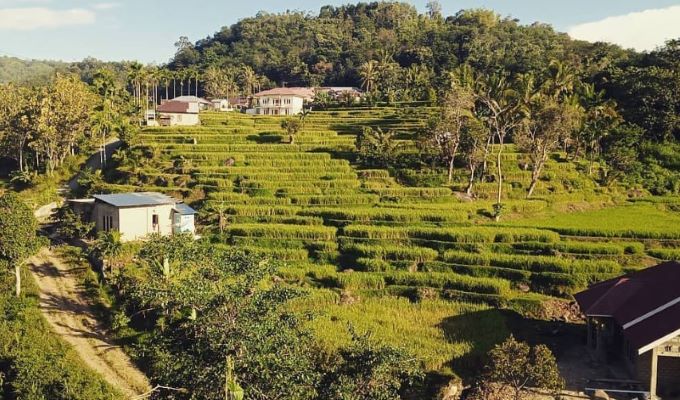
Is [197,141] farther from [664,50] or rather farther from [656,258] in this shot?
[664,50]

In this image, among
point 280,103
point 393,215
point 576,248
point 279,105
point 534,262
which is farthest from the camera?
point 280,103

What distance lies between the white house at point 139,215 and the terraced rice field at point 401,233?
180cm

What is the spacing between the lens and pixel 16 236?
2634 cm

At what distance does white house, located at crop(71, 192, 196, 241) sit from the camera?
32.0 meters

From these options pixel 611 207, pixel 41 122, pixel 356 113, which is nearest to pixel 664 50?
pixel 611 207

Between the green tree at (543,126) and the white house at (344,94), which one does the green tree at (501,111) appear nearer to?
the green tree at (543,126)

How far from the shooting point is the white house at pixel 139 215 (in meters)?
32.0

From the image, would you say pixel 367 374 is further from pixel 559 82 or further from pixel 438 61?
pixel 438 61

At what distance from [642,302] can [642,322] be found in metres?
1.12

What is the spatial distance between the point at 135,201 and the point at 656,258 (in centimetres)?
2710

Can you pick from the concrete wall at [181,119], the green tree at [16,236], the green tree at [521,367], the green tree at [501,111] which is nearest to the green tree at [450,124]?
the green tree at [501,111]

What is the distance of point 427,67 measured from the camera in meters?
85.3

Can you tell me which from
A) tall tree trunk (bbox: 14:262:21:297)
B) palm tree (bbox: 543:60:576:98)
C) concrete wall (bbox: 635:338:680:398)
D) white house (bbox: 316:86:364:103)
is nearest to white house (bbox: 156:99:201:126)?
white house (bbox: 316:86:364:103)

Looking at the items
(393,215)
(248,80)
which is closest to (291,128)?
(393,215)
